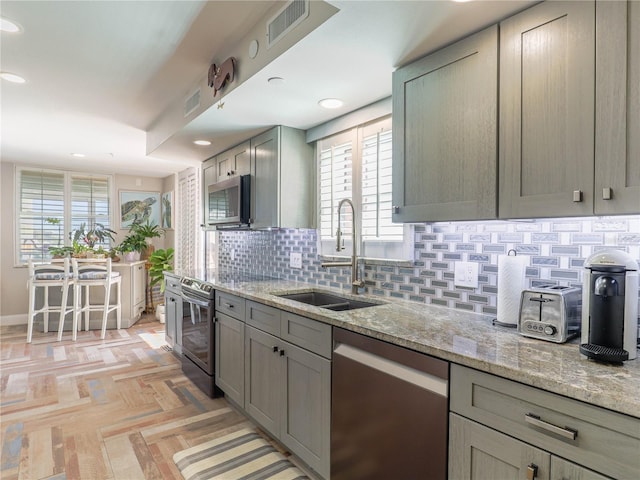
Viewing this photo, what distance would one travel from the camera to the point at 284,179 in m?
2.84

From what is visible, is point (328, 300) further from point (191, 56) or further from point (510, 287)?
point (191, 56)

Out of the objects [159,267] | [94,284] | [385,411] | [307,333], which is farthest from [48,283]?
[385,411]

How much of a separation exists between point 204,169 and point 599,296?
387 cm

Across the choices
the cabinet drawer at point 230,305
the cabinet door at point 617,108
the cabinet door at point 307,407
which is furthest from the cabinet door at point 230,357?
the cabinet door at point 617,108

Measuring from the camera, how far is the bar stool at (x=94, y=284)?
184 inches

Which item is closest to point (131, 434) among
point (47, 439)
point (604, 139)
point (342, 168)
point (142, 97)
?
point (47, 439)

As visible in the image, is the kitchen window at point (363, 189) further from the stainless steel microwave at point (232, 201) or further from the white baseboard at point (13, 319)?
the white baseboard at point (13, 319)

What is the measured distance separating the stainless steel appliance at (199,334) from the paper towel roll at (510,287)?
2.07m

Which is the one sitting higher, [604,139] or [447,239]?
[604,139]

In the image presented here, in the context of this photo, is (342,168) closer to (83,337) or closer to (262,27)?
(262,27)

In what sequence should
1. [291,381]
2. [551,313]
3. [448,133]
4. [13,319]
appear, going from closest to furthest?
[551,313] → [448,133] → [291,381] → [13,319]

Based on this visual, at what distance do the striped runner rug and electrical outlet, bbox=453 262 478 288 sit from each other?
4.37 feet

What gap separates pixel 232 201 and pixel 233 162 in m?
0.43

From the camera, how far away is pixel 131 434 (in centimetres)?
240
